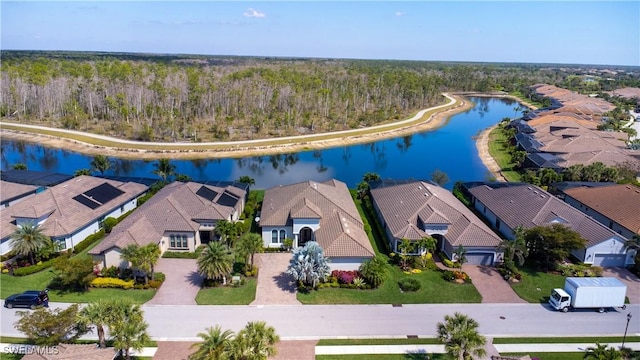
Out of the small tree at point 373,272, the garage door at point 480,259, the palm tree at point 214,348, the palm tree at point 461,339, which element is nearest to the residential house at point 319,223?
the small tree at point 373,272

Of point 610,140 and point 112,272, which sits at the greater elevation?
point 610,140

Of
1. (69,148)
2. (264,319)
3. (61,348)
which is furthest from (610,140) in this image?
(69,148)

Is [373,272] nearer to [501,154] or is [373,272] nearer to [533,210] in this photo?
[533,210]

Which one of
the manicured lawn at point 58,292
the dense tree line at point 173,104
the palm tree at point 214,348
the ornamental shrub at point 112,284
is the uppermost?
the dense tree line at point 173,104

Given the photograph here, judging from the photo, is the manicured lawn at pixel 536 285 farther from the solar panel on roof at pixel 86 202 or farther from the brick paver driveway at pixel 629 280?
the solar panel on roof at pixel 86 202

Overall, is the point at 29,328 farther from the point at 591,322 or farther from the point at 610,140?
the point at 610,140

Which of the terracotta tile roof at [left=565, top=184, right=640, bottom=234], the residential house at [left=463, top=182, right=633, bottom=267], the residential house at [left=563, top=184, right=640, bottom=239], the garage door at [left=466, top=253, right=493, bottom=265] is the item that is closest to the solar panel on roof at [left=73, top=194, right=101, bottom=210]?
the garage door at [left=466, top=253, right=493, bottom=265]

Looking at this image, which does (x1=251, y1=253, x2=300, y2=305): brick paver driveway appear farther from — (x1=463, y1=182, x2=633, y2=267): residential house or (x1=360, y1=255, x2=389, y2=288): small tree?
(x1=463, y1=182, x2=633, y2=267): residential house
